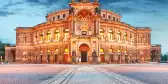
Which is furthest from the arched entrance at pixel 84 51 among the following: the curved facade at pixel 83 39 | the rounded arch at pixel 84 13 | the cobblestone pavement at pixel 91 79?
the cobblestone pavement at pixel 91 79

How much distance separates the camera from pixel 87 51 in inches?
3233

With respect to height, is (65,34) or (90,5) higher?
(90,5)

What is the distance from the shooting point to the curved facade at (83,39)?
81000mm

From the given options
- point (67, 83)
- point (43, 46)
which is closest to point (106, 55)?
point (43, 46)

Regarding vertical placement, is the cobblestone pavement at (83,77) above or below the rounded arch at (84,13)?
below

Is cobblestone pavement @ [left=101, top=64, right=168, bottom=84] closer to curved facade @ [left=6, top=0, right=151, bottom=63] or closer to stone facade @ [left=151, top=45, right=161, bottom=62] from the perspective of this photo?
curved facade @ [left=6, top=0, right=151, bottom=63]

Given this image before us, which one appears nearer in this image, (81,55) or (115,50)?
(81,55)

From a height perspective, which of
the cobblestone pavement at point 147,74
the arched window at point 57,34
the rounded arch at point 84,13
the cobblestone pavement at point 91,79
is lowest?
the cobblestone pavement at point 147,74

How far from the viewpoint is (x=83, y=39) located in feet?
264

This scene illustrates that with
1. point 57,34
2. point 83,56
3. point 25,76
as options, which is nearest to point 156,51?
point 83,56

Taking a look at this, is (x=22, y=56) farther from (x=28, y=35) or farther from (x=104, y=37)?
(x=104, y=37)

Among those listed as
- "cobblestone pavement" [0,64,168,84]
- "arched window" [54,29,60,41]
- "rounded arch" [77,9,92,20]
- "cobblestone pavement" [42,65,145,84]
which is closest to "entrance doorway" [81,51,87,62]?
"rounded arch" [77,9,92,20]

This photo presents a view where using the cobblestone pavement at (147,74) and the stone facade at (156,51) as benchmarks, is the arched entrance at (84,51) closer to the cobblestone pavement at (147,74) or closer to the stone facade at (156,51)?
the cobblestone pavement at (147,74)

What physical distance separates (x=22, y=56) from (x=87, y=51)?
112 feet
